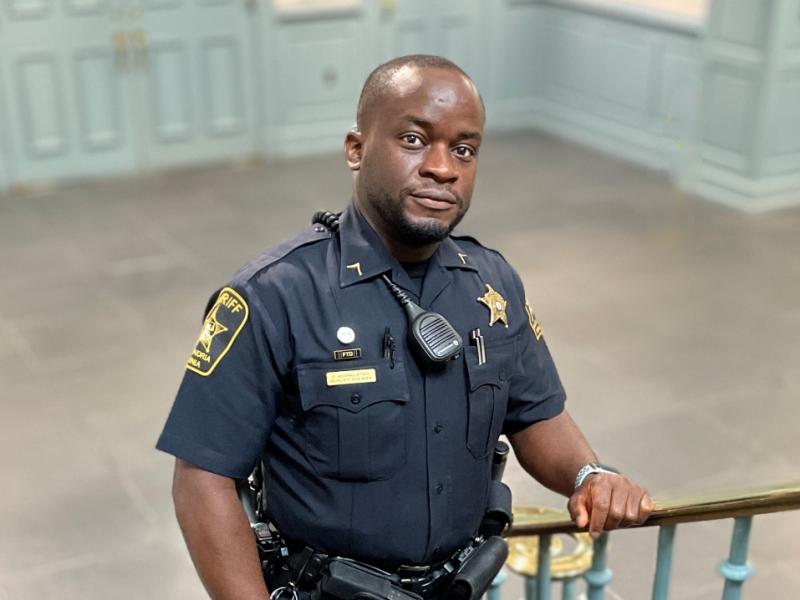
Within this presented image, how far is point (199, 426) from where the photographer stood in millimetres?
1547

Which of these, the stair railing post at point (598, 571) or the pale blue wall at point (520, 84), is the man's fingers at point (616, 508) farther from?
the pale blue wall at point (520, 84)

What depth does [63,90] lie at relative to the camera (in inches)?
281

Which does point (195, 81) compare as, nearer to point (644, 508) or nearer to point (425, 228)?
point (425, 228)

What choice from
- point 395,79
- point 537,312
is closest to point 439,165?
point 395,79

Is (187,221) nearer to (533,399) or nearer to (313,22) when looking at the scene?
(313,22)

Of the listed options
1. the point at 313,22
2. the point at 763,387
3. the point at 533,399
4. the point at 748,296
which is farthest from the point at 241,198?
the point at 533,399

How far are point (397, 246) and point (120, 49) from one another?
6.10 metres

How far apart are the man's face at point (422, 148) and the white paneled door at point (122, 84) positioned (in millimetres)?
6056

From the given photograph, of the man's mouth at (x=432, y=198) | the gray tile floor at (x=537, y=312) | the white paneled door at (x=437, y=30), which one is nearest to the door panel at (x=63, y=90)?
the gray tile floor at (x=537, y=312)

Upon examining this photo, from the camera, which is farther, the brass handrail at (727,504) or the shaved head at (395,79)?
the brass handrail at (727,504)

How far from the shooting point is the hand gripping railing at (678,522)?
1.69 metres

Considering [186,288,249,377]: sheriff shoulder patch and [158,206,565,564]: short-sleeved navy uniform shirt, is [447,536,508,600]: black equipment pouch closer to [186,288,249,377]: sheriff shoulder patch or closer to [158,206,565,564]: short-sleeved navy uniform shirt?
[158,206,565,564]: short-sleeved navy uniform shirt

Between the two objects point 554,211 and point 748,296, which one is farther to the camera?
point 554,211

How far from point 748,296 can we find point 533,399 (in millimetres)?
3905
